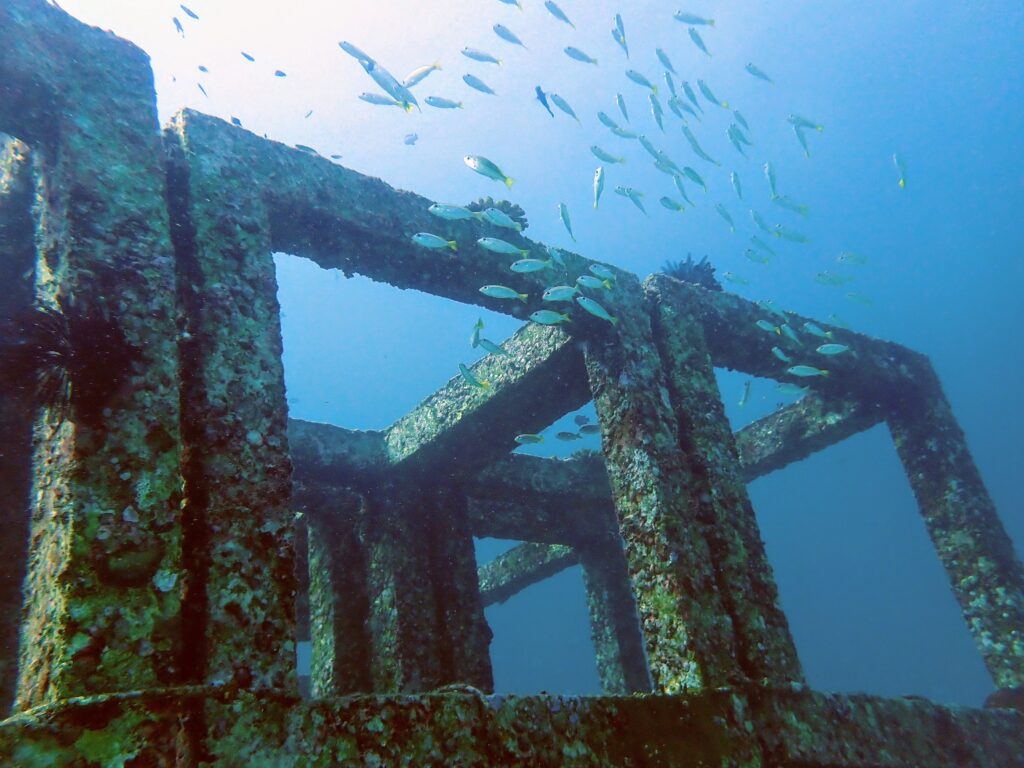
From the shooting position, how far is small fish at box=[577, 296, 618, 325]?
4430 millimetres

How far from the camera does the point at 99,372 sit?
2119 millimetres

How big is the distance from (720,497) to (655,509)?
1.89 ft

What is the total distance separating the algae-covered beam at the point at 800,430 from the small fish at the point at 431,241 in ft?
15.7

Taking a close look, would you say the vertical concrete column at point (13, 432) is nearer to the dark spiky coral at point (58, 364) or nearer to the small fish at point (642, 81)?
the dark spiky coral at point (58, 364)

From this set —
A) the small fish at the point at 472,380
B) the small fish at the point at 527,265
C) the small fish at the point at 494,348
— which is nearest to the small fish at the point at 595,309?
the small fish at the point at 527,265

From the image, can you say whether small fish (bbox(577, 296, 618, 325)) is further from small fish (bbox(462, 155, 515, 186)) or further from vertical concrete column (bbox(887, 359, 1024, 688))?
vertical concrete column (bbox(887, 359, 1024, 688))

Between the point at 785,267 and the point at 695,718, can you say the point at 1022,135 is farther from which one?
the point at 695,718

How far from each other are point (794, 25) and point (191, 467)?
77990 millimetres

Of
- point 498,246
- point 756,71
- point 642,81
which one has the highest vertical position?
point 756,71

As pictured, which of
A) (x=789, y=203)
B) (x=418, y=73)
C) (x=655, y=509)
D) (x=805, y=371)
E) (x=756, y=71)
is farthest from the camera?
(x=756, y=71)

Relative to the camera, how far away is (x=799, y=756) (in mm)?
3184

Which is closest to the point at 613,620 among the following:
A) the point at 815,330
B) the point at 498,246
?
the point at 815,330

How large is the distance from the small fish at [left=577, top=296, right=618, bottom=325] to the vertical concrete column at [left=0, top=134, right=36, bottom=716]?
3.27 meters

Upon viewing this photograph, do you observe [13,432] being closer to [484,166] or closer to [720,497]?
[720,497]
